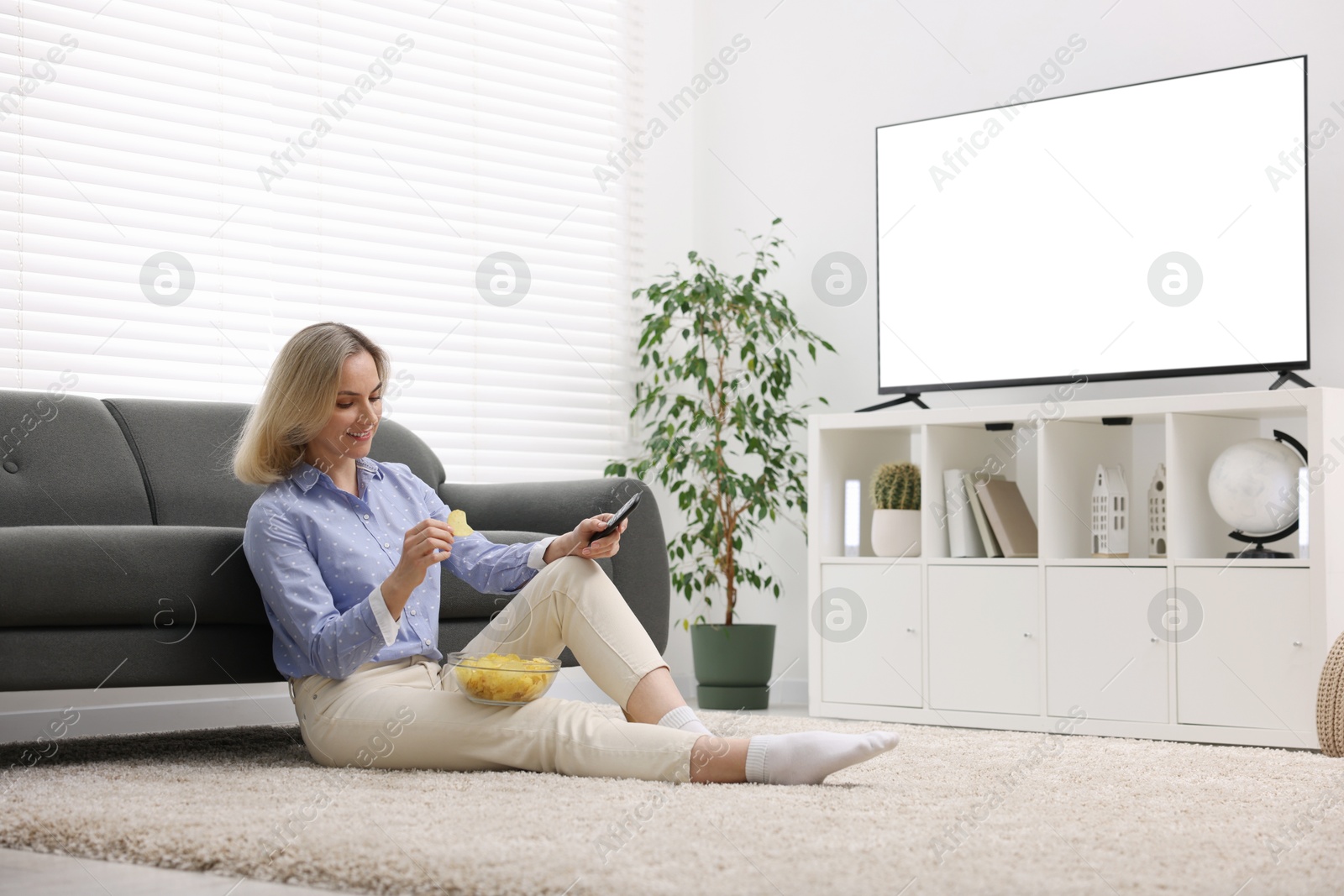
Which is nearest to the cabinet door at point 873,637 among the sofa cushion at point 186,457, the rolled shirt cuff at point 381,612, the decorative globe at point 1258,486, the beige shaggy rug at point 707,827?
the decorative globe at point 1258,486

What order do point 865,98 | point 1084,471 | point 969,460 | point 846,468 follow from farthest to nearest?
point 865,98, point 846,468, point 969,460, point 1084,471

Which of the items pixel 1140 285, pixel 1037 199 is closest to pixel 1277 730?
pixel 1140 285

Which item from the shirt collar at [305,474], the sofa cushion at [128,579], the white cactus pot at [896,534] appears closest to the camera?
the sofa cushion at [128,579]

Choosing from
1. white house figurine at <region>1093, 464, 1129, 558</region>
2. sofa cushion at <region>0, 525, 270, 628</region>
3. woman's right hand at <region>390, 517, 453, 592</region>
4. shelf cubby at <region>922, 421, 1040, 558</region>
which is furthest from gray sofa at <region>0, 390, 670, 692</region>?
white house figurine at <region>1093, 464, 1129, 558</region>

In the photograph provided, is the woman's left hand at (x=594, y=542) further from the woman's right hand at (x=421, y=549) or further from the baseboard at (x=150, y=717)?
the baseboard at (x=150, y=717)

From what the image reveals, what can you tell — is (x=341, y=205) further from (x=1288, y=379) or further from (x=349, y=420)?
A: (x=1288, y=379)

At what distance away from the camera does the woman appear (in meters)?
1.86

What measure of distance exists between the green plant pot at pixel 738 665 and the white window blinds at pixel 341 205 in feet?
2.45

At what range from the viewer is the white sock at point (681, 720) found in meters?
1.96

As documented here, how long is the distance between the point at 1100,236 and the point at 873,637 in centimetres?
117

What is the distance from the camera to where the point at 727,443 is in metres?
4.09

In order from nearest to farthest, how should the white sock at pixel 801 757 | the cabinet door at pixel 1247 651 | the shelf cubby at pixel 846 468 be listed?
the white sock at pixel 801 757, the cabinet door at pixel 1247 651, the shelf cubby at pixel 846 468

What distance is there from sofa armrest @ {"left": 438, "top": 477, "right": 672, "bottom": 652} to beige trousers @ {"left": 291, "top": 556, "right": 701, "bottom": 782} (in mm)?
707

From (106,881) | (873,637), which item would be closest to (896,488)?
(873,637)
